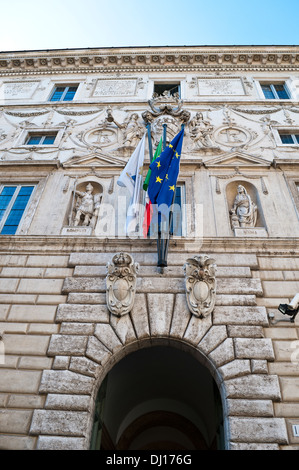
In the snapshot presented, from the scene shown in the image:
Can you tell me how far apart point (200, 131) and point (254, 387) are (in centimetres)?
971

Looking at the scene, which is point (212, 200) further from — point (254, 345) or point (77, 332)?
point (77, 332)

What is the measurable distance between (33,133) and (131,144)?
4666 millimetres

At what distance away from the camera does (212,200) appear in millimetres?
10383

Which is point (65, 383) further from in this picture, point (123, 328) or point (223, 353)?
point (223, 353)

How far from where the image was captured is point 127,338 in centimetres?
725

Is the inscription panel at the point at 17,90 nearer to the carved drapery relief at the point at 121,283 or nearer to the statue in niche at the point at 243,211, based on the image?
the statue in niche at the point at 243,211

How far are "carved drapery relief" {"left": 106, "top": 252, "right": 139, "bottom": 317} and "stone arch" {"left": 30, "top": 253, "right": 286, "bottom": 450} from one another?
21 centimetres

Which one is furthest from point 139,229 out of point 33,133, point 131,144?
point 33,133

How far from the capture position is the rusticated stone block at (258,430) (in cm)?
591

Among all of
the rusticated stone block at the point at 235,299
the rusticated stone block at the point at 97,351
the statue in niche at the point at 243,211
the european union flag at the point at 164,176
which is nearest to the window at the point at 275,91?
the statue in niche at the point at 243,211

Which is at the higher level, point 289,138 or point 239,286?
point 289,138

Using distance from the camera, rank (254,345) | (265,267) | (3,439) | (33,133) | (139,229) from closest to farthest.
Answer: (3,439)
(254,345)
(265,267)
(139,229)
(33,133)

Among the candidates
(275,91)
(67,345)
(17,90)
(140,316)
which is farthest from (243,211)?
(17,90)

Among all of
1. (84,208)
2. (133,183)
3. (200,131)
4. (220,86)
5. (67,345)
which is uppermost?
(220,86)
